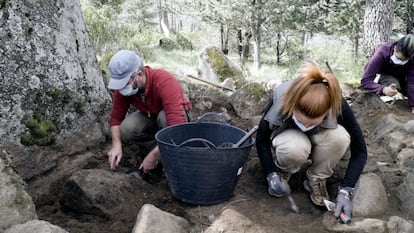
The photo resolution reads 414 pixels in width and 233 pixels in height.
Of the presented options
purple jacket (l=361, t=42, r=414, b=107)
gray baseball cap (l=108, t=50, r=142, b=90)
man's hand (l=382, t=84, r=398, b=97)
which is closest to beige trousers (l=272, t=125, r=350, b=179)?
gray baseball cap (l=108, t=50, r=142, b=90)

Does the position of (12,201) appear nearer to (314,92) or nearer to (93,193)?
(93,193)

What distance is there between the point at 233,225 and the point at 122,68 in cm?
117

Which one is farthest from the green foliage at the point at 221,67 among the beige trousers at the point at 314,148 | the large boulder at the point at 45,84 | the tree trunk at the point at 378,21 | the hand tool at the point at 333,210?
the hand tool at the point at 333,210

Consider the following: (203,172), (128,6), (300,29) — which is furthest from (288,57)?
(203,172)

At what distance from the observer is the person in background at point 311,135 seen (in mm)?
2061

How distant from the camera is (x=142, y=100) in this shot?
113 inches

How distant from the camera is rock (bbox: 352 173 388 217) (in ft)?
7.89

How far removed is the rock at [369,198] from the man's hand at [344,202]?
0.36 feet

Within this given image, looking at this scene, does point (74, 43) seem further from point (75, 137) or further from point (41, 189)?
point (41, 189)

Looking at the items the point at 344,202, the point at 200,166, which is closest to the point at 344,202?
the point at 344,202

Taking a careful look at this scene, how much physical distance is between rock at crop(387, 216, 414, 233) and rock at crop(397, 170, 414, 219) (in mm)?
231

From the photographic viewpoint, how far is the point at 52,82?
301cm

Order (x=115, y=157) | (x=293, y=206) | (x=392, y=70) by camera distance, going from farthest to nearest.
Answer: (x=392, y=70) → (x=115, y=157) → (x=293, y=206)

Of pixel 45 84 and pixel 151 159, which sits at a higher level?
pixel 45 84
